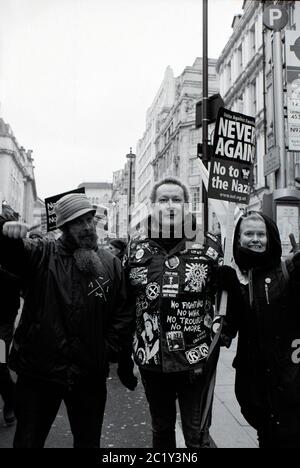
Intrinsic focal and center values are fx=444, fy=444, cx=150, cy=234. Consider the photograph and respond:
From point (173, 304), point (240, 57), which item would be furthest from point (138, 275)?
point (240, 57)

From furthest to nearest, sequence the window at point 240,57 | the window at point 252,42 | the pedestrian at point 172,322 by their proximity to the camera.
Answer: the window at point 240,57 → the window at point 252,42 → the pedestrian at point 172,322

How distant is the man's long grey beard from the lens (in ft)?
8.38

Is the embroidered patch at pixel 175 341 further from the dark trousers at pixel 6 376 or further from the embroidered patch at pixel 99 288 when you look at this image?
the dark trousers at pixel 6 376

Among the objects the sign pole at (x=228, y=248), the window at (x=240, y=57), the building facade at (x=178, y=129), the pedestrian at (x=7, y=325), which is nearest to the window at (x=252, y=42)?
the window at (x=240, y=57)

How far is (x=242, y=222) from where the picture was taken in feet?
9.12

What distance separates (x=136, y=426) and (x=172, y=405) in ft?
5.56

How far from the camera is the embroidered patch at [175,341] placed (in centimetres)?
267

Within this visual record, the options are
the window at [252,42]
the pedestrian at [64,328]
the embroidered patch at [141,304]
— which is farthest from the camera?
the window at [252,42]

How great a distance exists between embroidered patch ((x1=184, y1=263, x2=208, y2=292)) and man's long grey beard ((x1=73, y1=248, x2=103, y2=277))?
1.77ft

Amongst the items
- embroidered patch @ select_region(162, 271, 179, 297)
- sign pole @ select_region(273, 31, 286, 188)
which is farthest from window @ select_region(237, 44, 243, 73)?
embroidered patch @ select_region(162, 271, 179, 297)

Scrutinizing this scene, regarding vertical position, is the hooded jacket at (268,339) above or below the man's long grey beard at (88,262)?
below

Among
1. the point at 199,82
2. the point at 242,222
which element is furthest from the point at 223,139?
the point at 199,82

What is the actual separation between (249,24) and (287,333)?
2930 cm

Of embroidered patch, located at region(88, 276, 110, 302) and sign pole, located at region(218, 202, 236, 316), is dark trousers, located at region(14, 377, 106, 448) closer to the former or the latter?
embroidered patch, located at region(88, 276, 110, 302)
